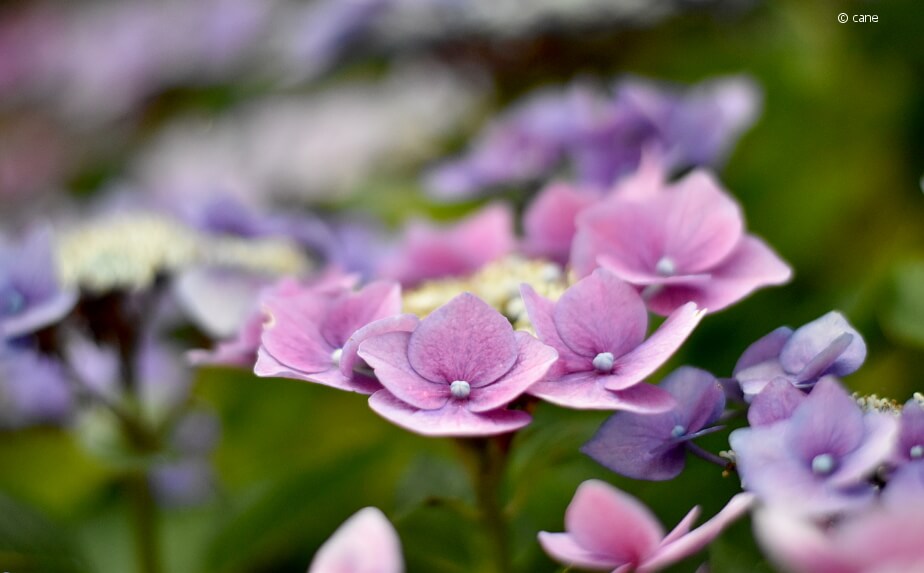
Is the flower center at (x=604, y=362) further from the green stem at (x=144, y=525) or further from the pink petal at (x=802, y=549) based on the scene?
the green stem at (x=144, y=525)

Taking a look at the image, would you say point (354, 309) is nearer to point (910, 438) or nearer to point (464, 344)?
point (464, 344)

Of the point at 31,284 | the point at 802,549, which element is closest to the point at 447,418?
the point at 802,549

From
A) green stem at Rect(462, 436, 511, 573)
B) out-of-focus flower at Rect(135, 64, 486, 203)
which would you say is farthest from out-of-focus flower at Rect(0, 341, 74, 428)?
green stem at Rect(462, 436, 511, 573)

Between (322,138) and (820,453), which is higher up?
(820,453)

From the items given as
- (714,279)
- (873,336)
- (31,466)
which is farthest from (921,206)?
(31,466)

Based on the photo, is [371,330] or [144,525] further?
[144,525]

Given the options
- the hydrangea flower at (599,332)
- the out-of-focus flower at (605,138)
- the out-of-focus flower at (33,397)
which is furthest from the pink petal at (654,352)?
the out-of-focus flower at (33,397)
